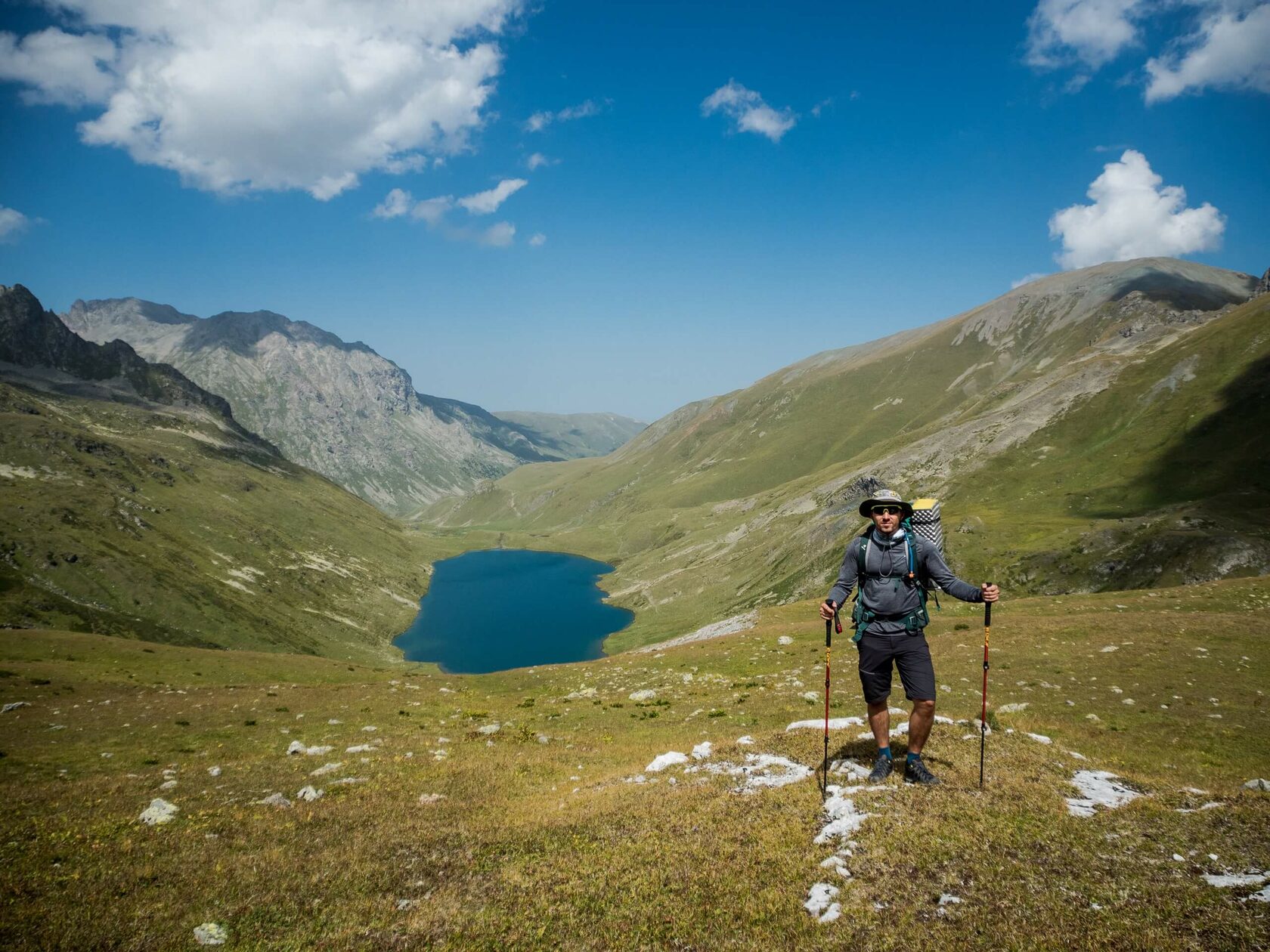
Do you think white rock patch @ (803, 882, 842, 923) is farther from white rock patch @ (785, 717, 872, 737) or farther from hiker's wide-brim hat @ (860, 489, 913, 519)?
white rock patch @ (785, 717, 872, 737)

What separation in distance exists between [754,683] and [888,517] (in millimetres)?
24738

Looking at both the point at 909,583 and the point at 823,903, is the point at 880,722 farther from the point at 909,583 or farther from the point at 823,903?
the point at 823,903

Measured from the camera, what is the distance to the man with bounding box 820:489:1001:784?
13523 millimetres

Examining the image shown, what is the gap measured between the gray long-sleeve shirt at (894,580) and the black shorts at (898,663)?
9.4 inches

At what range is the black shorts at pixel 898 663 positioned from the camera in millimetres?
13523

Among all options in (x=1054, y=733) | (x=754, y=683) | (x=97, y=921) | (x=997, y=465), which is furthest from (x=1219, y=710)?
(x=997, y=465)

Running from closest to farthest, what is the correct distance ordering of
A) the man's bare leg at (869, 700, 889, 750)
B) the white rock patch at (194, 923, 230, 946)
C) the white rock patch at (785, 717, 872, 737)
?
the white rock patch at (194, 923, 230, 946)
the man's bare leg at (869, 700, 889, 750)
the white rock patch at (785, 717, 872, 737)

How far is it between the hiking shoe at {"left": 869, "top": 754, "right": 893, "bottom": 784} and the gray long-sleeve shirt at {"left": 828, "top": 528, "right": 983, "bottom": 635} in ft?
10.0

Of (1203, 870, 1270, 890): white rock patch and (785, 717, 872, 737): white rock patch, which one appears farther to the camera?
(785, 717, 872, 737): white rock patch

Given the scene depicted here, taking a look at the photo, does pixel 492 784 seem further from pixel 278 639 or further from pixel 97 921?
pixel 278 639

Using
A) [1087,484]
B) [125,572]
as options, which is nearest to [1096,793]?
[1087,484]

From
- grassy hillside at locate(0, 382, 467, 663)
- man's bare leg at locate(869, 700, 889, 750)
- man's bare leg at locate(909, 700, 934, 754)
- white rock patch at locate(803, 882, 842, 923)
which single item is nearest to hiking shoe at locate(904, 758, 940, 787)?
man's bare leg at locate(909, 700, 934, 754)

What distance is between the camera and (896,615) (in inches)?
534

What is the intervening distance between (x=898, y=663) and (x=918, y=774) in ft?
8.17
